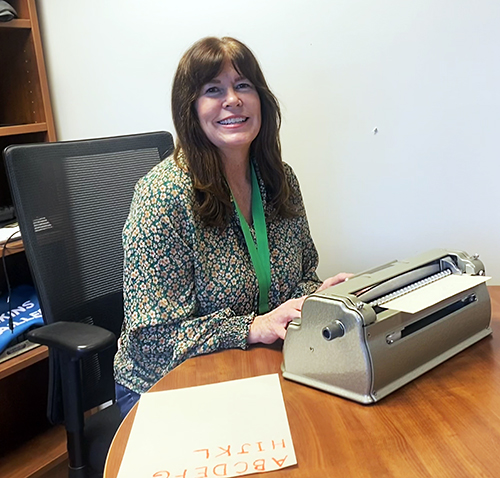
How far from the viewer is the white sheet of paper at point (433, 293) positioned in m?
0.94

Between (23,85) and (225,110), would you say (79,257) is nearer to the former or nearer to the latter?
(225,110)

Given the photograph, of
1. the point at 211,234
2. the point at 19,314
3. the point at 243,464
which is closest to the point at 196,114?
the point at 211,234

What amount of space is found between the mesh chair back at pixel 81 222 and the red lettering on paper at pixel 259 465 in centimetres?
70

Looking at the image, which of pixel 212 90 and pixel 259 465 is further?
pixel 212 90

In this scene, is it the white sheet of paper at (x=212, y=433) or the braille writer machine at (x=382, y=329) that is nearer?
the white sheet of paper at (x=212, y=433)

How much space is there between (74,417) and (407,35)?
4.20 ft

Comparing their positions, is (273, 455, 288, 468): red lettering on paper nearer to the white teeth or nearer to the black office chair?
the black office chair

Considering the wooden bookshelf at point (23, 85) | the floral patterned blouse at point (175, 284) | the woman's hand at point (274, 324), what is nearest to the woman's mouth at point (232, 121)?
the floral patterned blouse at point (175, 284)

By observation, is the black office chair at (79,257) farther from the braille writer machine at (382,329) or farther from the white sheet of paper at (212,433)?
the braille writer machine at (382,329)

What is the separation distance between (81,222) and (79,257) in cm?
8

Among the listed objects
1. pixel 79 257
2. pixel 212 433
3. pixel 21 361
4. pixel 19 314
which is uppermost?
pixel 79 257

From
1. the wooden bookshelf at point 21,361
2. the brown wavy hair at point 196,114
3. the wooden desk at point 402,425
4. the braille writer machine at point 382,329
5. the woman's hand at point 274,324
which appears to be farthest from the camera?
the wooden bookshelf at point 21,361

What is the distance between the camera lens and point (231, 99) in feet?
4.31

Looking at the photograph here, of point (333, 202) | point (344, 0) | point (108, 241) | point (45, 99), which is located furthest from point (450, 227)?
point (45, 99)
